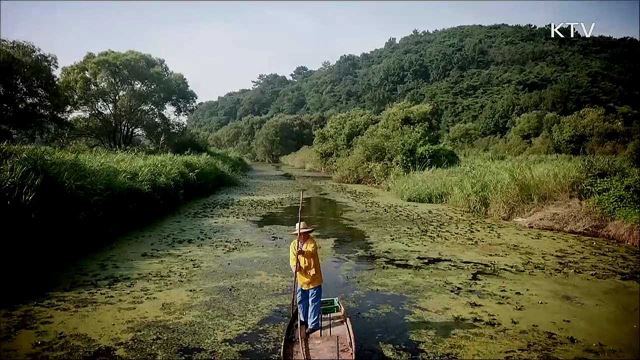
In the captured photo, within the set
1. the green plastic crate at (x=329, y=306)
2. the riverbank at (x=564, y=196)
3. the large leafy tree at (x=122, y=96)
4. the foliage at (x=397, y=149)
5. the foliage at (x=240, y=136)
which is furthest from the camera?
the foliage at (x=240, y=136)

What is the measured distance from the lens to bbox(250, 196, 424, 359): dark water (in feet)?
19.2

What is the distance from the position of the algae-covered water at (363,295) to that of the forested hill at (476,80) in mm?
38946

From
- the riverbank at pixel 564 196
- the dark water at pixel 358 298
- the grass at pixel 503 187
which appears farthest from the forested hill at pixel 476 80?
the dark water at pixel 358 298

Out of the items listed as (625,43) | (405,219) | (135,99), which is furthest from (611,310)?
(625,43)

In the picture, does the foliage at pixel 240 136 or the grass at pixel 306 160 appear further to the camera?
the foliage at pixel 240 136

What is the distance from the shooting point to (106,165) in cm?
1305

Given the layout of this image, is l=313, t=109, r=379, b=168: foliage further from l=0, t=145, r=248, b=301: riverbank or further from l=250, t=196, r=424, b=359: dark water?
l=0, t=145, r=248, b=301: riverbank

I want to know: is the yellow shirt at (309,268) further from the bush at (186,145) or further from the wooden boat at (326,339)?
→ the bush at (186,145)

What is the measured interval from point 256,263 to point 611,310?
23.0 feet

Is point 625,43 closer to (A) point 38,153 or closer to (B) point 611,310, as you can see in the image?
(B) point 611,310

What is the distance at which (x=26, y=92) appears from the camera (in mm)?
21250

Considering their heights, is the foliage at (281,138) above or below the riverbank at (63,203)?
above

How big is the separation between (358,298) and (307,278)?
214 centimetres

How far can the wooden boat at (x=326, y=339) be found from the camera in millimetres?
4996
